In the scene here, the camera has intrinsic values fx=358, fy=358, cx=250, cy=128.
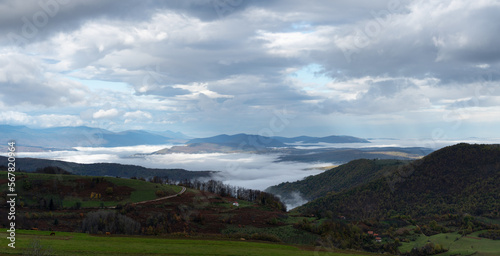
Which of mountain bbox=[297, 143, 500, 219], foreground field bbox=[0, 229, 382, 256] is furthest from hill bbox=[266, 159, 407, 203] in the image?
foreground field bbox=[0, 229, 382, 256]

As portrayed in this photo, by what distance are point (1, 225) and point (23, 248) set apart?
689 inches

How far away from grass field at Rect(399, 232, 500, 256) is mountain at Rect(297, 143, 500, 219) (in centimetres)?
3256

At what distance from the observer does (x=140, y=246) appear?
3150 cm

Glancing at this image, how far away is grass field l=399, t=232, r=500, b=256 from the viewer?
191 feet

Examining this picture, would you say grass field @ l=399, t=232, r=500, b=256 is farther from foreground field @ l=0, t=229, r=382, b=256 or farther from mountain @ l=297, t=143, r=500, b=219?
foreground field @ l=0, t=229, r=382, b=256

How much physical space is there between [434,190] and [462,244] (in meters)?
59.7

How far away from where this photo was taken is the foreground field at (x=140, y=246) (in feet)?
91.6

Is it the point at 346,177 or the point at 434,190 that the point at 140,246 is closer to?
the point at 434,190

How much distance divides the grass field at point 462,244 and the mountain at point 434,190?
32562 mm

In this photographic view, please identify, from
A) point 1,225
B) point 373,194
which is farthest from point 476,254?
Result: point 373,194

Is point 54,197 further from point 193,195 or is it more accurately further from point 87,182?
point 193,195

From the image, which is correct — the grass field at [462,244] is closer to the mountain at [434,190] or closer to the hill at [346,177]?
the mountain at [434,190]

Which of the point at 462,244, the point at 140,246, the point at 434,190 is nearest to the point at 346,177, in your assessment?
the point at 434,190

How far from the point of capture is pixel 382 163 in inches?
7057
